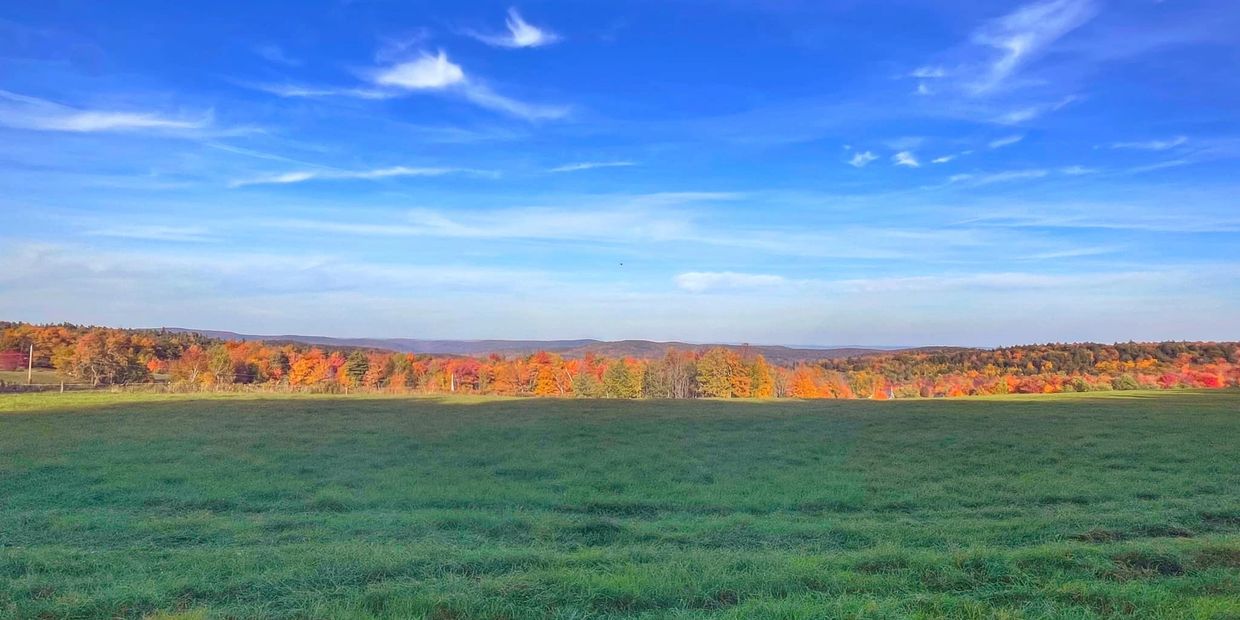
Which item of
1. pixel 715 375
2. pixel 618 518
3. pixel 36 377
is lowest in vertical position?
pixel 36 377

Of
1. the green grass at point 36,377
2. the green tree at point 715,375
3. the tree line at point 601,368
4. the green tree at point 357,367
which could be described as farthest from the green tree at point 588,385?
the green grass at point 36,377

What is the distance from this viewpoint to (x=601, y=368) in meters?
67.6

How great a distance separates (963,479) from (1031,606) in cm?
832

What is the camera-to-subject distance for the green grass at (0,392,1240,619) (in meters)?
5.52

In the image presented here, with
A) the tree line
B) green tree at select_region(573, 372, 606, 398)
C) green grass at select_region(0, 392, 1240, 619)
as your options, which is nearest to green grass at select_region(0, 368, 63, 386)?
the tree line

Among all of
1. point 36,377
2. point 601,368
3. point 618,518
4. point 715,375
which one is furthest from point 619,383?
point 618,518

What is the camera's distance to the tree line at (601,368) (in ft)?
182

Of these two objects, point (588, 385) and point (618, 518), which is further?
point (588, 385)

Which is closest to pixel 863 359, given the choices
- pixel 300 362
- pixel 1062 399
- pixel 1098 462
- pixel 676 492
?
pixel 1062 399

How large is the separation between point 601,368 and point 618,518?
57.5 metres

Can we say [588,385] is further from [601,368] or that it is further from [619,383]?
[601,368]

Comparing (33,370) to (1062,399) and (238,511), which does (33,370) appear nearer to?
(238,511)

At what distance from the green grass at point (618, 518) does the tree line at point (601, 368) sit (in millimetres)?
36731

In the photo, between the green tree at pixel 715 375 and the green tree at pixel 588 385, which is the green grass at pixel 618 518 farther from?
the green tree at pixel 715 375
